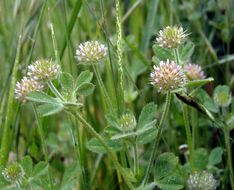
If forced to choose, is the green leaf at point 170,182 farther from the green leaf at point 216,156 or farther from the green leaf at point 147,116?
the green leaf at point 216,156

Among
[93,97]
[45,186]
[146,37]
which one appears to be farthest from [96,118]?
[45,186]

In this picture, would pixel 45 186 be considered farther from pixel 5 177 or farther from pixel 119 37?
pixel 119 37

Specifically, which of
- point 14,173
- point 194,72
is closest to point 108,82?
point 194,72

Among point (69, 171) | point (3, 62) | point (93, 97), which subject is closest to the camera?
point (69, 171)

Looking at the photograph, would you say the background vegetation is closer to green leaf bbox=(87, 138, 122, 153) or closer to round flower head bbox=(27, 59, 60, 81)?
green leaf bbox=(87, 138, 122, 153)

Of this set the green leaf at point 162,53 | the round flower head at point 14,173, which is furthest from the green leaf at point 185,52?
the round flower head at point 14,173
